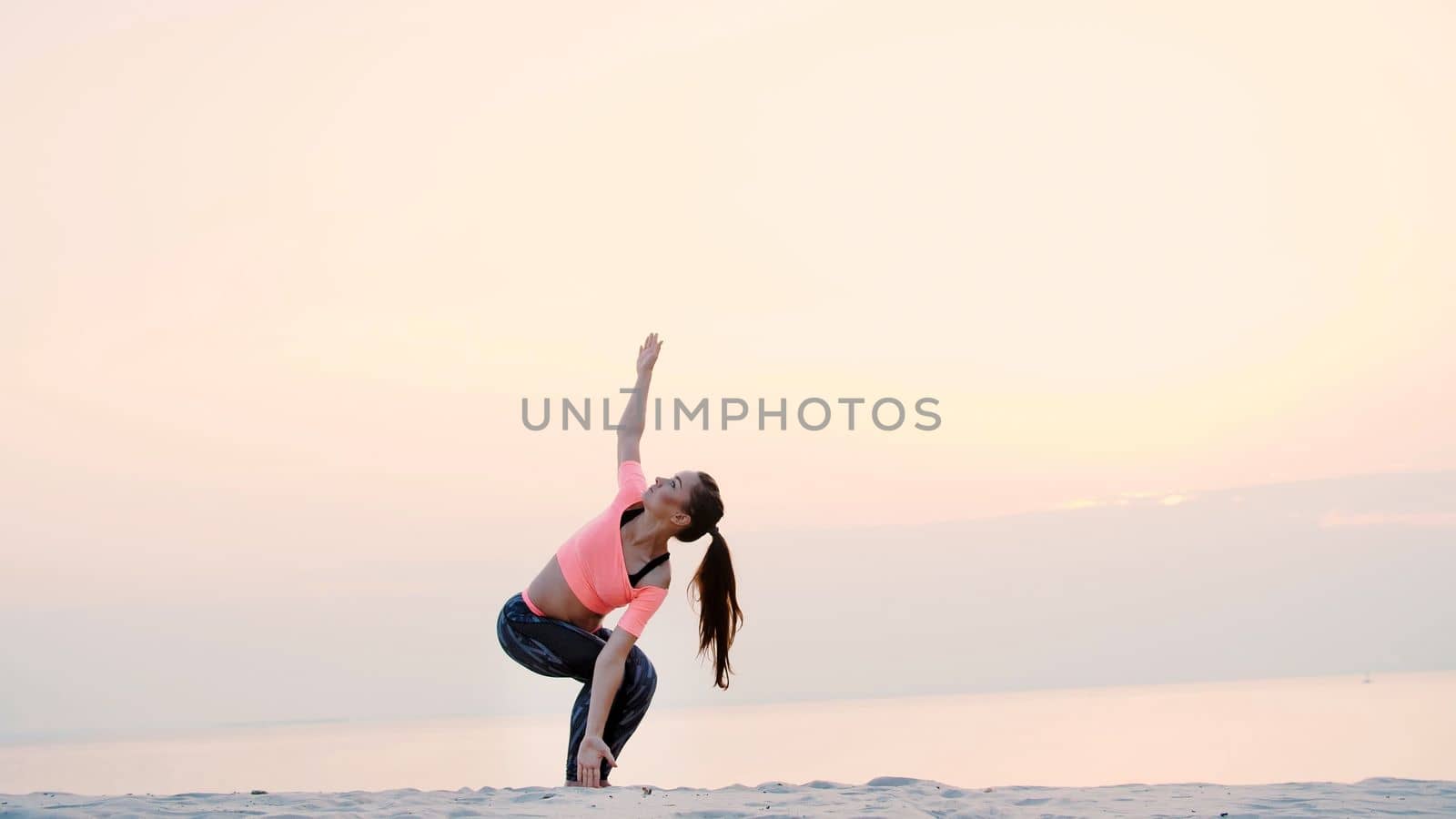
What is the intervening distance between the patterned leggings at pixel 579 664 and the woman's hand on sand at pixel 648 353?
1.15m

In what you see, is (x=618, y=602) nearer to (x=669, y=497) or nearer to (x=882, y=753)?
(x=669, y=497)

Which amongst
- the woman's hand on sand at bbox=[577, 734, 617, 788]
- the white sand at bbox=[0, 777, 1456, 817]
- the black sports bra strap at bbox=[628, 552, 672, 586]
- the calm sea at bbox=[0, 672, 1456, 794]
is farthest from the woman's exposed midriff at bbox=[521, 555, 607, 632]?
the calm sea at bbox=[0, 672, 1456, 794]

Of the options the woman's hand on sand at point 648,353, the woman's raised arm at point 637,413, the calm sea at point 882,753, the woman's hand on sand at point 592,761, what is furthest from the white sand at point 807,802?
the calm sea at point 882,753

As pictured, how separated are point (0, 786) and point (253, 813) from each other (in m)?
6.78

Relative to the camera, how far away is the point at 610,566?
5246mm

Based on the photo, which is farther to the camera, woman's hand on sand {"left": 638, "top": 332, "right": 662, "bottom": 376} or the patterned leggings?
woman's hand on sand {"left": 638, "top": 332, "right": 662, "bottom": 376}

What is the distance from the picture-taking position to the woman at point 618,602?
5.12 metres

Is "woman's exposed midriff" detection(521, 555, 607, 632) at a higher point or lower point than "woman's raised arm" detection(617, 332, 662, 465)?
lower

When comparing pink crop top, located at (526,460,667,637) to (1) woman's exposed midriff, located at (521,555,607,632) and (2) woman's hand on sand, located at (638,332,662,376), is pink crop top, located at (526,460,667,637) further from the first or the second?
(2) woman's hand on sand, located at (638,332,662,376)

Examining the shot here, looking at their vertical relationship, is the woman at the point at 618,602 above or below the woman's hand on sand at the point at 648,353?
below

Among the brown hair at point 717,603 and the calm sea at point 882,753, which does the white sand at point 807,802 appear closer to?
the brown hair at point 717,603

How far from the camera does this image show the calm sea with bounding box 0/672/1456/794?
28.0 ft

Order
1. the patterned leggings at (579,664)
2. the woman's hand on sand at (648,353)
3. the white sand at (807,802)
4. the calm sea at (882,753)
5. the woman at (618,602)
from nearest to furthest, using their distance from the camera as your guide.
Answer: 1. the white sand at (807,802)
2. the woman at (618,602)
3. the patterned leggings at (579,664)
4. the woman's hand on sand at (648,353)
5. the calm sea at (882,753)

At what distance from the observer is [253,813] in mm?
4211
